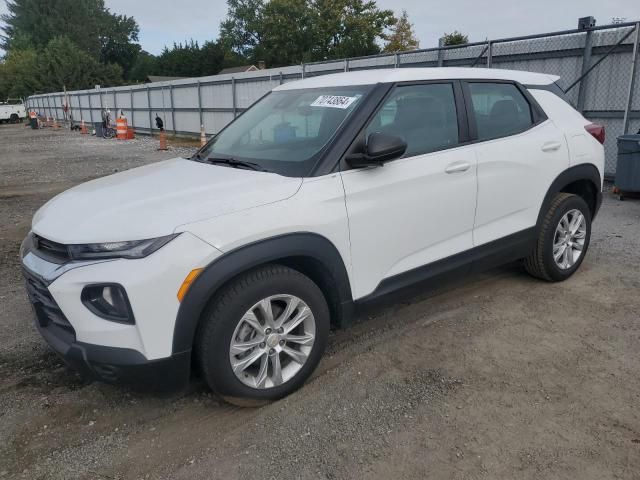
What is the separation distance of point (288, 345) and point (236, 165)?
1.17 metres

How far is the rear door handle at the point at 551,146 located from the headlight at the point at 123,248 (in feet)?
9.91

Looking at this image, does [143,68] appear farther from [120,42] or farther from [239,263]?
[239,263]

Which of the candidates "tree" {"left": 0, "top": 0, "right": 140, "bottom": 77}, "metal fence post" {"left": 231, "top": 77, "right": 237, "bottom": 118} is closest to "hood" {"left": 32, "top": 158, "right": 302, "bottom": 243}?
"metal fence post" {"left": 231, "top": 77, "right": 237, "bottom": 118}

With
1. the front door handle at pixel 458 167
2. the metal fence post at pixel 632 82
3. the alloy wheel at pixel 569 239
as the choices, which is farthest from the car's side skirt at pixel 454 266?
the metal fence post at pixel 632 82

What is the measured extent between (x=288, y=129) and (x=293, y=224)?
990 millimetres

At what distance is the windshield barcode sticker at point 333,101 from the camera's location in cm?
324

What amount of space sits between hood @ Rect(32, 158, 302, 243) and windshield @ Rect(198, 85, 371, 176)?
21cm

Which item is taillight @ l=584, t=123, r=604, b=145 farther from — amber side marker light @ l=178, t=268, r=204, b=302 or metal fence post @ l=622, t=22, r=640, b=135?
metal fence post @ l=622, t=22, r=640, b=135

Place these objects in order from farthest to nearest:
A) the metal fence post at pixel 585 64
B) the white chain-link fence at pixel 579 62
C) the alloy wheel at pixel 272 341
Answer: the metal fence post at pixel 585 64 < the white chain-link fence at pixel 579 62 < the alloy wheel at pixel 272 341

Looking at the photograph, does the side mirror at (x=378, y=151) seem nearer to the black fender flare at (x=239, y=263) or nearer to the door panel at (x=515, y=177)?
the black fender flare at (x=239, y=263)

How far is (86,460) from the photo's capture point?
2.51 meters

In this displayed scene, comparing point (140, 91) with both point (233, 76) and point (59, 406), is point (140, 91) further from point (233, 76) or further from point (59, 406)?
point (59, 406)

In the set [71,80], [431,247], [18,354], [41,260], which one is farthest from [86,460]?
[71,80]

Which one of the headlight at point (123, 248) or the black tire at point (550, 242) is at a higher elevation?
the headlight at point (123, 248)
